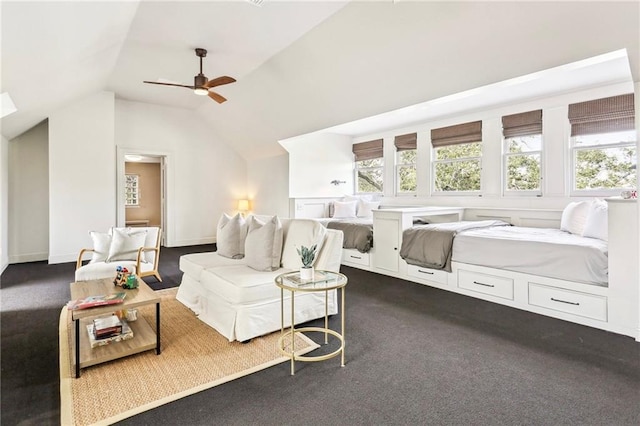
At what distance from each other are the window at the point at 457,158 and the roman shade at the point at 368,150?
125 cm

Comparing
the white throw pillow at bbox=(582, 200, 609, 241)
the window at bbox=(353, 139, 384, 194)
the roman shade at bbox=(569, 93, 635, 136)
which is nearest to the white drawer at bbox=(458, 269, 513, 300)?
the white throw pillow at bbox=(582, 200, 609, 241)

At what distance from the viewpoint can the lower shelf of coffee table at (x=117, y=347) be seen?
223 centimetres

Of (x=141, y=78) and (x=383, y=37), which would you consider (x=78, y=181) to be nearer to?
(x=141, y=78)

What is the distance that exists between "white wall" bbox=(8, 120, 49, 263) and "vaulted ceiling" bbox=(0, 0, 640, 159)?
0.76 meters

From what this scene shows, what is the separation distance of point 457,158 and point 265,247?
13.5ft

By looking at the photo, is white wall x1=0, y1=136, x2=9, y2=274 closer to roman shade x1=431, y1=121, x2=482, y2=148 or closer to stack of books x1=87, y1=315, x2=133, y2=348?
stack of books x1=87, y1=315, x2=133, y2=348

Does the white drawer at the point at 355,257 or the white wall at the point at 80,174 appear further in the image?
the white wall at the point at 80,174

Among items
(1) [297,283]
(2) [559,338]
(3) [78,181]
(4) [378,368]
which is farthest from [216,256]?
(3) [78,181]

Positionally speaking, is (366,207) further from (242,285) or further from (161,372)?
(161,372)

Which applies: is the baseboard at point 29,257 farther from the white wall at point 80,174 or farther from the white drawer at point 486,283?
the white drawer at point 486,283

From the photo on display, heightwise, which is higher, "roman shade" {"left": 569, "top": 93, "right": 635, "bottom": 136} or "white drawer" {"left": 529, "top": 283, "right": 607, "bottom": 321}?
"roman shade" {"left": 569, "top": 93, "right": 635, "bottom": 136}

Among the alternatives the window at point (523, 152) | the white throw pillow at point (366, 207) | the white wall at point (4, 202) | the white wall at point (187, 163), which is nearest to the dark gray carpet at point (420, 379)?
the window at point (523, 152)

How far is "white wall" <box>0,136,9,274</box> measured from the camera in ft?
16.4

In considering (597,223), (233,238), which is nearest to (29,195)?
(233,238)
